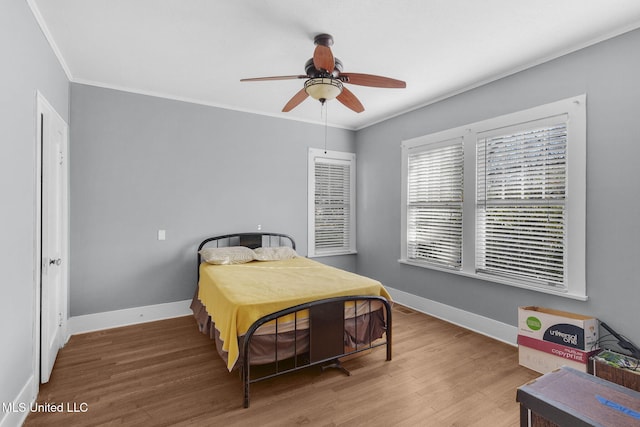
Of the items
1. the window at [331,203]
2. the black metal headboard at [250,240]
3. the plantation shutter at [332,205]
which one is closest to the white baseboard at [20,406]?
the black metal headboard at [250,240]

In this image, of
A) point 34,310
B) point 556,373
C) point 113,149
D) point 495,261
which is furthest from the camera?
point 113,149

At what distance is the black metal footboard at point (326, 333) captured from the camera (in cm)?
224

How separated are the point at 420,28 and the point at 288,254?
2.90 m

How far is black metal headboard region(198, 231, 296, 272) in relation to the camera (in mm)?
4145

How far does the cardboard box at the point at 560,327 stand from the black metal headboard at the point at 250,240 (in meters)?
2.98

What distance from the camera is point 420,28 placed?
2406mm

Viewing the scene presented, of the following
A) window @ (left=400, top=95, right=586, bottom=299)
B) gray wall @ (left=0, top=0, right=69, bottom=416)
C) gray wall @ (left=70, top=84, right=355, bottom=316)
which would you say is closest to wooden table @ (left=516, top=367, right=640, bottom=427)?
window @ (left=400, top=95, right=586, bottom=299)

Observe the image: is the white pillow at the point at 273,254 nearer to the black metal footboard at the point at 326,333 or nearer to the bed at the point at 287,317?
the bed at the point at 287,317

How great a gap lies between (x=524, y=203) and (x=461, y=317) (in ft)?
4.86

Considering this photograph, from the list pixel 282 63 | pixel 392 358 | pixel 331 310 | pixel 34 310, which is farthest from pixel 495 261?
pixel 34 310

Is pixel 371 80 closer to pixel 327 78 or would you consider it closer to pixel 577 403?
pixel 327 78

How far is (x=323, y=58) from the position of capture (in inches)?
86.3

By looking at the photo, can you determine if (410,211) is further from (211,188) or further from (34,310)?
(34,310)

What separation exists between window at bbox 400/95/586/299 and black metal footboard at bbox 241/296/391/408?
144cm
